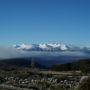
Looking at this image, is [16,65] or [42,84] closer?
[42,84]

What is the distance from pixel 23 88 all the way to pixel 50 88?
4.03 metres

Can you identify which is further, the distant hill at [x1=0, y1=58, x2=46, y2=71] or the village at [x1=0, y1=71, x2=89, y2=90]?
the distant hill at [x1=0, y1=58, x2=46, y2=71]

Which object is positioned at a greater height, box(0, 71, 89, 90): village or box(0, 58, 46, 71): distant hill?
box(0, 58, 46, 71): distant hill

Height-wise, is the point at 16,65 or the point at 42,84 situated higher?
the point at 16,65

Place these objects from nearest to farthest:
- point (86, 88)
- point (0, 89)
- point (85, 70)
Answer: point (86, 88)
point (0, 89)
point (85, 70)

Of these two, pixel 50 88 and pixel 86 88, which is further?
pixel 50 88

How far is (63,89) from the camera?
42.2m

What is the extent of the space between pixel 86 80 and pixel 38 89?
13.0 metres

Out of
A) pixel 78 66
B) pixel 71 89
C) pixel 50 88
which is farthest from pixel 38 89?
pixel 78 66

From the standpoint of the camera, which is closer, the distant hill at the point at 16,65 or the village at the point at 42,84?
the village at the point at 42,84

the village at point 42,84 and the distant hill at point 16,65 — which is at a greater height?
the distant hill at point 16,65

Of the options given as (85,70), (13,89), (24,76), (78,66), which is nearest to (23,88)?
(13,89)

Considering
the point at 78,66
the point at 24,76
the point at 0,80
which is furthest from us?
the point at 78,66

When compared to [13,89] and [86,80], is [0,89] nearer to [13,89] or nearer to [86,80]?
[13,89]
